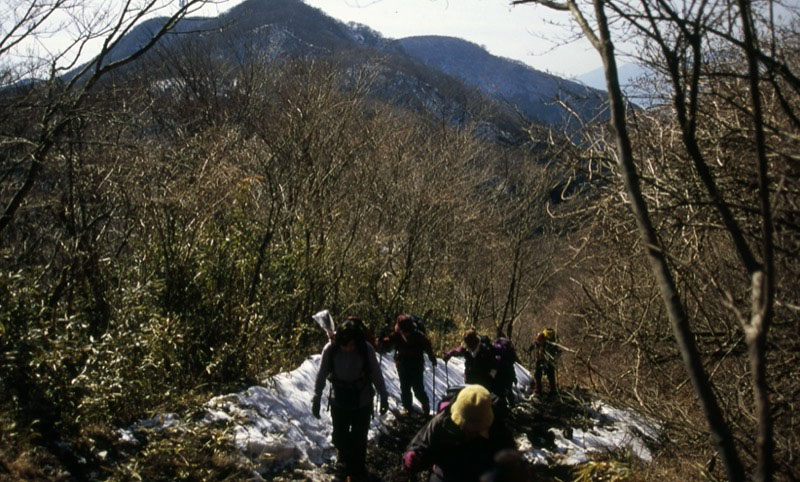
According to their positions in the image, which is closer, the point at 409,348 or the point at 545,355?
the point at 409,348

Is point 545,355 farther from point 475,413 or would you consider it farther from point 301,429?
point 475,413

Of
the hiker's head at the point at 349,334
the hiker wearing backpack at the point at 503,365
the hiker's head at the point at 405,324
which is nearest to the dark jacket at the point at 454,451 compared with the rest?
the hiker's head at the point at 349,334

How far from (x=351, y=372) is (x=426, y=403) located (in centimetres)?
299

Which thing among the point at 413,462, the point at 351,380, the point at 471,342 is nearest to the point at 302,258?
the point at 471,342

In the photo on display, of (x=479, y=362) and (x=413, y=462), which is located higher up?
(x=413, y=462)

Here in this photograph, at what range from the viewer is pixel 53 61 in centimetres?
673

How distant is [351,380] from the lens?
6281 mm

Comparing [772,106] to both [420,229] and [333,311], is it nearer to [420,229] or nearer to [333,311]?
[333,311]

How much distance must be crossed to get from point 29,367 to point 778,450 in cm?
622

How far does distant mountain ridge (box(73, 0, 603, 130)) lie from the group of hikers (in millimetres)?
2899

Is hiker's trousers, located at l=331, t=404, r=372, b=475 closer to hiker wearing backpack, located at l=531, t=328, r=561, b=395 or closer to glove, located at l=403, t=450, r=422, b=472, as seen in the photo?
glove, located at l=403, t=450, r=422, b=472

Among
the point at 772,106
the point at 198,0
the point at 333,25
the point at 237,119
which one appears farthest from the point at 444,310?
the point at 333,25

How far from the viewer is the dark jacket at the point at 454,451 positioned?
3.75 meters

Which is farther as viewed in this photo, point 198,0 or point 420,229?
point 420,229
